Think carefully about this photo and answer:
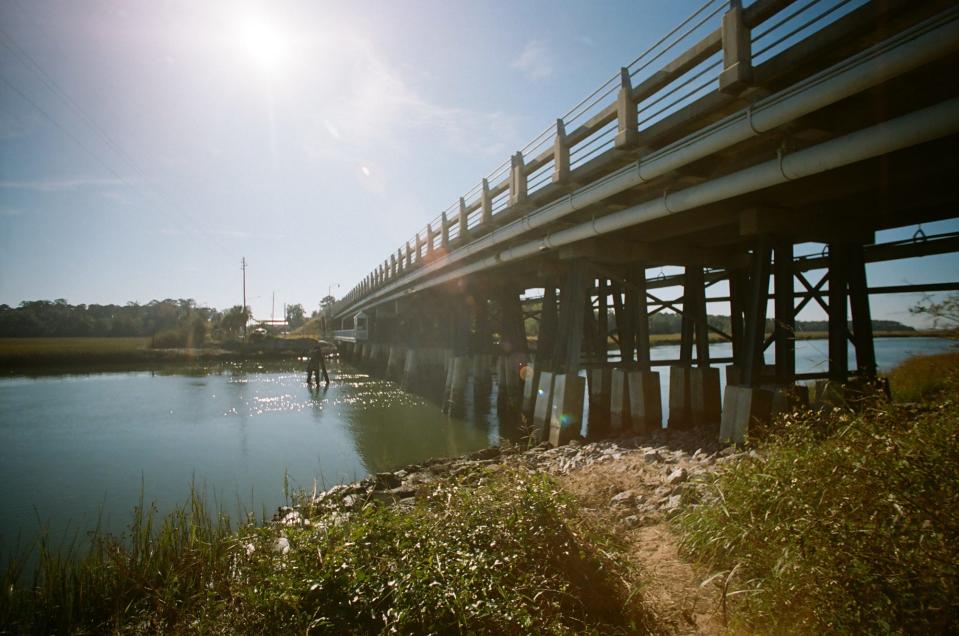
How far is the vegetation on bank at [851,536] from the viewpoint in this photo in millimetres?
2342

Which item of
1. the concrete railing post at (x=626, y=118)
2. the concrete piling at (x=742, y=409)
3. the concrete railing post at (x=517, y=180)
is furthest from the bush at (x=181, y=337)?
the concrete piling at (x=742, y=409)

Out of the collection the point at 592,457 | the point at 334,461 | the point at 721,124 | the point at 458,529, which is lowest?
the point at 334,461

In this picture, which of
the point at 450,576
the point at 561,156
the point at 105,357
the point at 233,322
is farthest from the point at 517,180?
the point at 233,322

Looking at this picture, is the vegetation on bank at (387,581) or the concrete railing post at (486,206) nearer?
the vegetation on bank at (387,581)

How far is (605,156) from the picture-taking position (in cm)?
845

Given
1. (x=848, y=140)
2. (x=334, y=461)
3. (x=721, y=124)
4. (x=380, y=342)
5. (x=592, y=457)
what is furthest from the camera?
(x=380, y=342)

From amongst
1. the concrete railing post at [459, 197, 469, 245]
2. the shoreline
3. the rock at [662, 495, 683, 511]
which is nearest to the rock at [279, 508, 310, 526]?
the rock at [662, 495, 683, 511]

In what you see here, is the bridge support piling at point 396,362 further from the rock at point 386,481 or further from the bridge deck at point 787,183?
the rock at point 386,481

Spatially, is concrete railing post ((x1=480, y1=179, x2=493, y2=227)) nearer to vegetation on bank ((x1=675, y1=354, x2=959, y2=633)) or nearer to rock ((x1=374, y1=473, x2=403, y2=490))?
rock ((x1=374, y1=473, x2=403, y2=490))

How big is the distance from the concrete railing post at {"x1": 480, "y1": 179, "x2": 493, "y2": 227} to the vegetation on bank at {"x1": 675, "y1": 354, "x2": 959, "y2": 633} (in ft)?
33.9

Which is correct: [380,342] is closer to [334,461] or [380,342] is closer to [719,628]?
[334,461]

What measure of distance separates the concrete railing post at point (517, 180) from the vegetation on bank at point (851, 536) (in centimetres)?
844

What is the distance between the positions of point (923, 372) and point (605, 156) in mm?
8894

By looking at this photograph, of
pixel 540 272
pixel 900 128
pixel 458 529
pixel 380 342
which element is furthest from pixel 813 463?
pixel 380 342
